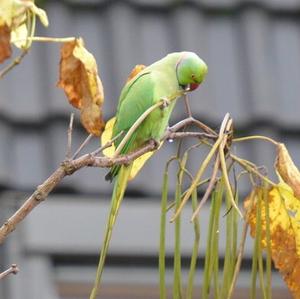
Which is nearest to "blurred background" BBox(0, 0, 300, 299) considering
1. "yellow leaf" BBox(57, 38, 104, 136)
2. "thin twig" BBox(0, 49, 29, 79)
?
"yellow leaf" BBox(57, 38, 104, 136)

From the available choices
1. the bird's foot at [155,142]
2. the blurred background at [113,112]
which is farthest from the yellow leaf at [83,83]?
the blurred background at [113,112]

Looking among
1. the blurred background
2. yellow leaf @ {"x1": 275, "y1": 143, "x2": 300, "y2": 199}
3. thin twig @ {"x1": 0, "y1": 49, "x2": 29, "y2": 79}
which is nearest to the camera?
thin twig @ {"x1": 0, "y1": 49, "x2": 29, "y2": 79}

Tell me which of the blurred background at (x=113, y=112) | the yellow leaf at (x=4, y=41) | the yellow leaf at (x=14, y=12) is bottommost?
the blurred background at (x=113, y=112)

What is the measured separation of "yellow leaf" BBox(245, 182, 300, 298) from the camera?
0.82 metres

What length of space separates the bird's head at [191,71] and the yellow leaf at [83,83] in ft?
0.21

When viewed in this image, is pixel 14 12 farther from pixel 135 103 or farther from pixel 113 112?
pixel 113 112

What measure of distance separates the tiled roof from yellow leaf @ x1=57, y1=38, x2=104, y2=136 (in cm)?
108

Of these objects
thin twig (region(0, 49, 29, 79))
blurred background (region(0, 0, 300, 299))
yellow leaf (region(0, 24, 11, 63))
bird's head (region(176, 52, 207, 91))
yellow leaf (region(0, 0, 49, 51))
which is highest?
yellow leaf (region(0, 0, 49, 51))

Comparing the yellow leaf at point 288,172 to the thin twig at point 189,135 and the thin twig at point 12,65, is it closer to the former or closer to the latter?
the thin twig at point 189,135

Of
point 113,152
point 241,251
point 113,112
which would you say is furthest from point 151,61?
point 241,251

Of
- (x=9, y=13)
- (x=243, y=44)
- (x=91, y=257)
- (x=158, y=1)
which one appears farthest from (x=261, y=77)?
(x=9, y=13)

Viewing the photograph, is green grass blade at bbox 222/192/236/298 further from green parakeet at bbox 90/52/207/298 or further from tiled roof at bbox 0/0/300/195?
Result: tiled roof at bbox 0/0/300/195

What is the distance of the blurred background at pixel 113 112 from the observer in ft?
6.22

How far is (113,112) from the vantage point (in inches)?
77.0
